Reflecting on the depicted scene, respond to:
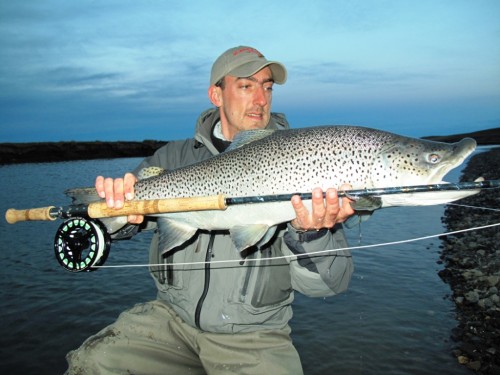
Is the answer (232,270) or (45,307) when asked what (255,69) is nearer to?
(232,270)

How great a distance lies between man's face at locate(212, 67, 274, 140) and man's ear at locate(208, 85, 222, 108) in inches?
4.4

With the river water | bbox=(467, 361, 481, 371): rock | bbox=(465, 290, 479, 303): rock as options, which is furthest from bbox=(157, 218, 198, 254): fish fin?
bbox=(465, 290, 479, 303): rock

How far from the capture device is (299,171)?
9.97ft

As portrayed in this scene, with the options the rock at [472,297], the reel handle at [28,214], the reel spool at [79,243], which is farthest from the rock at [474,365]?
the reel handle at [28,214]

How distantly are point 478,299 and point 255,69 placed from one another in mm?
4593

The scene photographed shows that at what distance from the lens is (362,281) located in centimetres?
718

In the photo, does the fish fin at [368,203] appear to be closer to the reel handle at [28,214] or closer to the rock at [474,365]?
the reel handle at [28,214]

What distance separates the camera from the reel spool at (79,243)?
10.5 ft

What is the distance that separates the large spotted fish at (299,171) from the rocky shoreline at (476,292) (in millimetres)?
2588

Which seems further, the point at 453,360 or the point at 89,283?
the point at 89,283

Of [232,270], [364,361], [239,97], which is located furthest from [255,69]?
[364,361]

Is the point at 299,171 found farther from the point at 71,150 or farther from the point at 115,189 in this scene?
the point at 71,150

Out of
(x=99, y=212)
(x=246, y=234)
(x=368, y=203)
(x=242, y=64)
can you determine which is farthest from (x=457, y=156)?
(x=99, y=212)

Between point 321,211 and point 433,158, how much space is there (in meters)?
0.93
